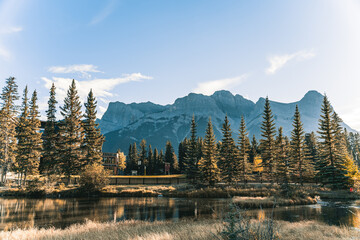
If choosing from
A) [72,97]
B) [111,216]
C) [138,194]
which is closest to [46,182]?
[138,194]

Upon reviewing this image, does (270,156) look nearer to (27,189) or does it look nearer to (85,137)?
(85,137)

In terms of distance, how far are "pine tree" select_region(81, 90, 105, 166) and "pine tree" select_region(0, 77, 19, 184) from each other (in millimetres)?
15593

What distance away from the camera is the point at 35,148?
50594 millimetres

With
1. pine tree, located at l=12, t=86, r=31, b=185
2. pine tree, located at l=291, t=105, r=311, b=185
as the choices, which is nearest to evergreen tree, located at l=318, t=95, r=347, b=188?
pine tree, located at l=291, t=105, r=311, b=185

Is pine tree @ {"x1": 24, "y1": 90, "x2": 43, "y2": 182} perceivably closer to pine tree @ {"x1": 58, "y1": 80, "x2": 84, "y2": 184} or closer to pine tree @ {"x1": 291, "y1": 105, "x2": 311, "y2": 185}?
pine tree @ {"x1": 58, "y1": 80, "x2": 84, "y2": 184}

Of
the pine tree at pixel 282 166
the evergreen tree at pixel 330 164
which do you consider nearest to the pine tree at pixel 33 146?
the pine tree at pixel 282 166

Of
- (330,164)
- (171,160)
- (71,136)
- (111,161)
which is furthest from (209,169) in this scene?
(111,161)

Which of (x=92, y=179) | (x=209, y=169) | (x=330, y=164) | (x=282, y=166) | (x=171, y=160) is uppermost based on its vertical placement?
(x=171, y=160)

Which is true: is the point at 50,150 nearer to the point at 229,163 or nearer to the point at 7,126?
the point at 7,126

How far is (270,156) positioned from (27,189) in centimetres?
5166

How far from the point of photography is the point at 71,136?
52.4 meters

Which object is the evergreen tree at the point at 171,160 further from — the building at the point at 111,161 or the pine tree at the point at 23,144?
the pine tree at the point at 23,144

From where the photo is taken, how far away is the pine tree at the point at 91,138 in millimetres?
52188

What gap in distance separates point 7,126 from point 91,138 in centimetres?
1795
